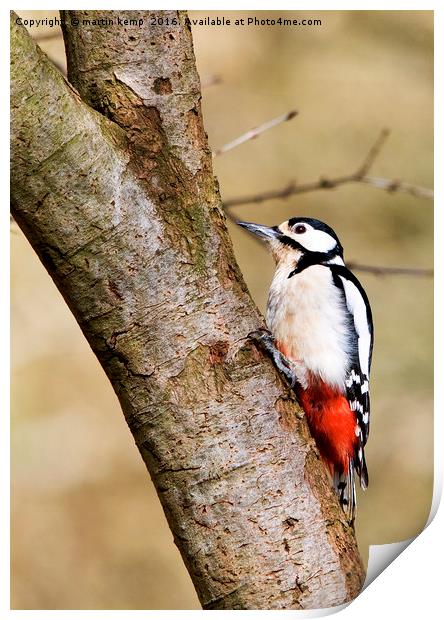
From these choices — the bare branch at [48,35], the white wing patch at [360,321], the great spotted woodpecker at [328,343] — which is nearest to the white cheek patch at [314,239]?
the great spotted woodpecker at [328,343]

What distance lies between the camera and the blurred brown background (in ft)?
5.83

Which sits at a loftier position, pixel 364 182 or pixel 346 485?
pixel 364 182

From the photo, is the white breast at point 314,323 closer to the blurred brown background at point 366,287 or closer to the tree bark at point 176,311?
the blurred brown background at point 366,287

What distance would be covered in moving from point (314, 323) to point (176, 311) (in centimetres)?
74

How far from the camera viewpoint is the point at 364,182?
77.6 inches

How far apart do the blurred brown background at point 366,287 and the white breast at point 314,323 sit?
116 millimetres

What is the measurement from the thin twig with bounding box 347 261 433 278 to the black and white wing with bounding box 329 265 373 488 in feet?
0.24

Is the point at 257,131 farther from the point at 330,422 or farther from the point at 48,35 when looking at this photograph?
the point at 330,422

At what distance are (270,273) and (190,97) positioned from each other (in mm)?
900


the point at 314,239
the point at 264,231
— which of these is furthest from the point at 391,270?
the point at 264,231

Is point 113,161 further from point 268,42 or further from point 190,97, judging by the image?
point 268,42
